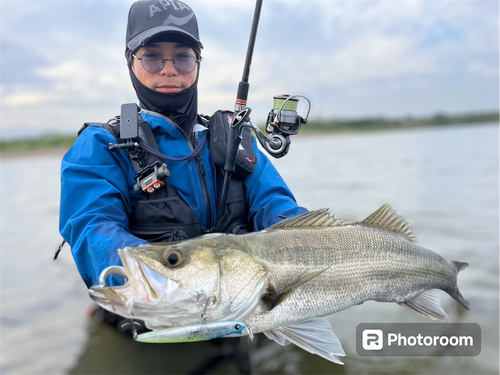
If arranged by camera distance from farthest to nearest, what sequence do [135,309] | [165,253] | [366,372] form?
[366,372] → [165,253] → [135,309]

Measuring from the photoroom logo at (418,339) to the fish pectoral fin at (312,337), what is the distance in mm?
4710

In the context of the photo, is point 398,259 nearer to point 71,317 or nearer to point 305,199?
point 71,317

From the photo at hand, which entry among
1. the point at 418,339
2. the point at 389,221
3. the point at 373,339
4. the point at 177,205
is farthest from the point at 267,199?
the point at 418,339

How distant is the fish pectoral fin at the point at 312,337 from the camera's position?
228cm

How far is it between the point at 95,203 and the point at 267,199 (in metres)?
1.30

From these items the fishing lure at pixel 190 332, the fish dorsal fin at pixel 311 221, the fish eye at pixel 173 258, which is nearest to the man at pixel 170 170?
the fish dorsal fin at pixel 311 221

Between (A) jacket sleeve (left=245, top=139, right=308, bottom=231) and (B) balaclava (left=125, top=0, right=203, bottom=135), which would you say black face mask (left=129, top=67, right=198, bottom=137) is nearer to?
(B) balaclava (left=125, top=0, right=203, bottom=135)

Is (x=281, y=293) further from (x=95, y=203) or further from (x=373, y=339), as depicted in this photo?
(x=373, y=339)

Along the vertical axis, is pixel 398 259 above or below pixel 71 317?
above

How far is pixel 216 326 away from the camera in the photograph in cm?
194

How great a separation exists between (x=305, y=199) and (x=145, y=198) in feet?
53.1

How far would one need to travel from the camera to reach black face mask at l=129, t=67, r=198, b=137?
3.37 m

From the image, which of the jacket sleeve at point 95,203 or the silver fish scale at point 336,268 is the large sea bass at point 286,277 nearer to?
the silver fish scale at point 336,268

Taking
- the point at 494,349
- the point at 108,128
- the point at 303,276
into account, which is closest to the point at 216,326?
the point at 303,276
